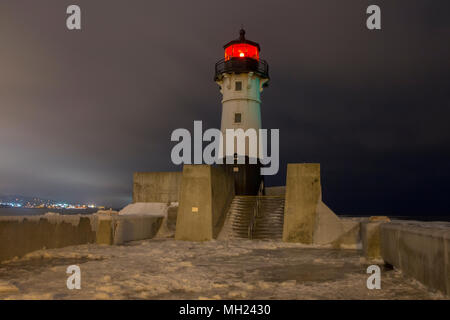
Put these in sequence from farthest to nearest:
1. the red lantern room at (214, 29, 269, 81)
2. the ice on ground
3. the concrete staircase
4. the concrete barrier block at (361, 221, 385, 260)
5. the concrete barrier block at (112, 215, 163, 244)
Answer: the red lantern room at (214, 29, 269, 81)
the ice on ground
the concrete staircase
the concrete barrier block at (112, 215, 163, 244)
the concrete barrier block at (361, 221, 385, 260)

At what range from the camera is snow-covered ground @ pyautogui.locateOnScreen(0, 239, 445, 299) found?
645 cm

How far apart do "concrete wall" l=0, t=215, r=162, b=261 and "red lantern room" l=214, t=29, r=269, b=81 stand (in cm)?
1384

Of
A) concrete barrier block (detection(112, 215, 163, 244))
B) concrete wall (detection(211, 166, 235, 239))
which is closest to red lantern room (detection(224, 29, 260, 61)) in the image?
concrete wall (detection(211, 166, 235, 239))

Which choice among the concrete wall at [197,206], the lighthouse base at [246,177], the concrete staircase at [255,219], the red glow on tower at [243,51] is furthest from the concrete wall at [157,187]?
the red glow on tower at [243,51]

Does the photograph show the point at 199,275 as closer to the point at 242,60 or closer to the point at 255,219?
the point at 255,219

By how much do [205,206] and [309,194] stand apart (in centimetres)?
460

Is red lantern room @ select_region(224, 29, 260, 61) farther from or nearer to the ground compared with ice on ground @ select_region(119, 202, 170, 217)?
farther from the ground

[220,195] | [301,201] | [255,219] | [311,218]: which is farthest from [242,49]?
[311,218]

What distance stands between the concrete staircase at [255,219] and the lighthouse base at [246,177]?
3356 millimetres

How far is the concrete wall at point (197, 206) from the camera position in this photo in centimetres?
1606

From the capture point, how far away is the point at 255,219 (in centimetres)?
1777

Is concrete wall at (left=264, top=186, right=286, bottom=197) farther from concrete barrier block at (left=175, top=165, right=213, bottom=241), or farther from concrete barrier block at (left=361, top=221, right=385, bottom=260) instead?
concrete barrier block at (left=361, top=221, right=385, bottom=260)

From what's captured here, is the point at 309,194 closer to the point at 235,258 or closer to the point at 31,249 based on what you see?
the point at 235,258
